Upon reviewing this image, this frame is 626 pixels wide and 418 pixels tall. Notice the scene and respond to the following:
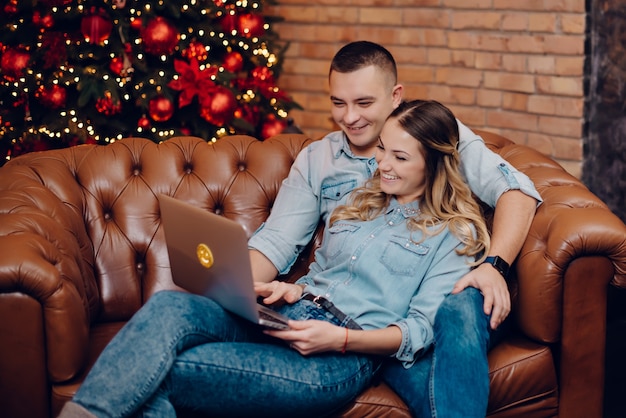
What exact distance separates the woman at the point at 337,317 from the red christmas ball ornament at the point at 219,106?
1512 millimetres

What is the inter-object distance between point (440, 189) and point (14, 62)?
2244 mm

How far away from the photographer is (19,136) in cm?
369

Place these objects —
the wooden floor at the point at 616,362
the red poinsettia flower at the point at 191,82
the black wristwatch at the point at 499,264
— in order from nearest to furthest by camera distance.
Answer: the black wristwatch at the point at 499,264
the wooden floor at the point at 616,362
the red poinsettia flower at the point at 191,82

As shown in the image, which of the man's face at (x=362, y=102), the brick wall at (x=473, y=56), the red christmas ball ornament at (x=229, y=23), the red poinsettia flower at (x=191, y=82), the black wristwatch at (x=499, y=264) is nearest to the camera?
the black wristwatch at (x=499, y=264)

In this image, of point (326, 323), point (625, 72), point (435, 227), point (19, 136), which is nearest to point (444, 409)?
point (326, 323)

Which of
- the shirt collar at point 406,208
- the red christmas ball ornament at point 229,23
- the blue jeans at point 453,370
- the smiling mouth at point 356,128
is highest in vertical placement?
the red christmas ball ornament at point 229,23

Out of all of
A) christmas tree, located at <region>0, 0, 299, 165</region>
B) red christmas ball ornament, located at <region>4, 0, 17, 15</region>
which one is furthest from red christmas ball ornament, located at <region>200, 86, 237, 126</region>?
red christmas ball ornament, located at <region>4, 0, 17, 15</region>

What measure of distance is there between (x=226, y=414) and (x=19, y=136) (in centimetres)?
228

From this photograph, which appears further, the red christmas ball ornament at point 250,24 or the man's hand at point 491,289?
the red christmas ball ornament at point 250,24

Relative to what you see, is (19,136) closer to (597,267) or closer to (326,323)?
(326,323)

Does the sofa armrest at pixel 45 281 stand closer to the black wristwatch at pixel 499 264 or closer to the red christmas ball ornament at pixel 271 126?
the black wristwatch at pixel 499 264

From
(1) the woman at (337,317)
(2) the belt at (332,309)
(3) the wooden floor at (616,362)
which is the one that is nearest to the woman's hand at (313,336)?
(1) the woman at (337,317)

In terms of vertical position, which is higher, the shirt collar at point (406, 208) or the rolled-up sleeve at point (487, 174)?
the rolled-up sleeve at point (487, 174)

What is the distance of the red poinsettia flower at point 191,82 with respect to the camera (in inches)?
143
